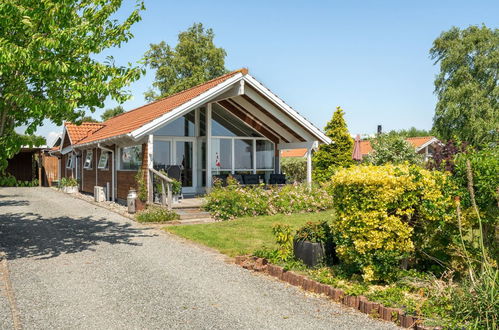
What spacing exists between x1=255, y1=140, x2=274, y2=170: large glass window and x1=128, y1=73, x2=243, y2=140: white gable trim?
4178mm

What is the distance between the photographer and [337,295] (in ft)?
18.5

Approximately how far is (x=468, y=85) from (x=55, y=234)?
109 ft

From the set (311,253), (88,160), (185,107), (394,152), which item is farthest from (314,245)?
(88,160)

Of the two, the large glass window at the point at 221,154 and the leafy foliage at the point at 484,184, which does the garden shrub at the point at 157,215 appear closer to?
the large glass window at the point at 221,154

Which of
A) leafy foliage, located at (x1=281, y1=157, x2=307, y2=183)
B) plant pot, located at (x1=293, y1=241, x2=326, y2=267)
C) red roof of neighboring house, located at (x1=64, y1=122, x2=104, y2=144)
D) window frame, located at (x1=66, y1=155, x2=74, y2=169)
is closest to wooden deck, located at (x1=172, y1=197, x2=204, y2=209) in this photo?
plant pot, located at (x1=293, y1=241, x2=326, y2=267)

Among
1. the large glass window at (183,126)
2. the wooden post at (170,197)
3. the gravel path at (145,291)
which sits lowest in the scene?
the gravel path at (145,291)

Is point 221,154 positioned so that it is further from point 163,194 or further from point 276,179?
point 163,194

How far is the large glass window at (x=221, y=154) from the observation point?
17.8 m

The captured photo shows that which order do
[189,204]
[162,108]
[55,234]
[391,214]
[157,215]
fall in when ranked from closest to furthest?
[391,214], [55,234], [157,215], [189,204], [162,108]

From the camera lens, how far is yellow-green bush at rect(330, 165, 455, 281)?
227 inches

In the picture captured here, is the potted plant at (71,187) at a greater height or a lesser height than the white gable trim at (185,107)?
lesser

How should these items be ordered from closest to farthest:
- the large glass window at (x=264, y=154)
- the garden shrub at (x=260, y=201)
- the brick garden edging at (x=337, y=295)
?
the brick garden edging at (x=337, y=295) → the garden shrub at (x=260, y=201) → the large glass window at (x=264, y=154)

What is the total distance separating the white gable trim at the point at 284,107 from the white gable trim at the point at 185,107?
58cm

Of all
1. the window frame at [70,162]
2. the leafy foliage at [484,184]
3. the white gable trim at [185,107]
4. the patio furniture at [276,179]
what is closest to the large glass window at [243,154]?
the patio furniture at [276,179]
